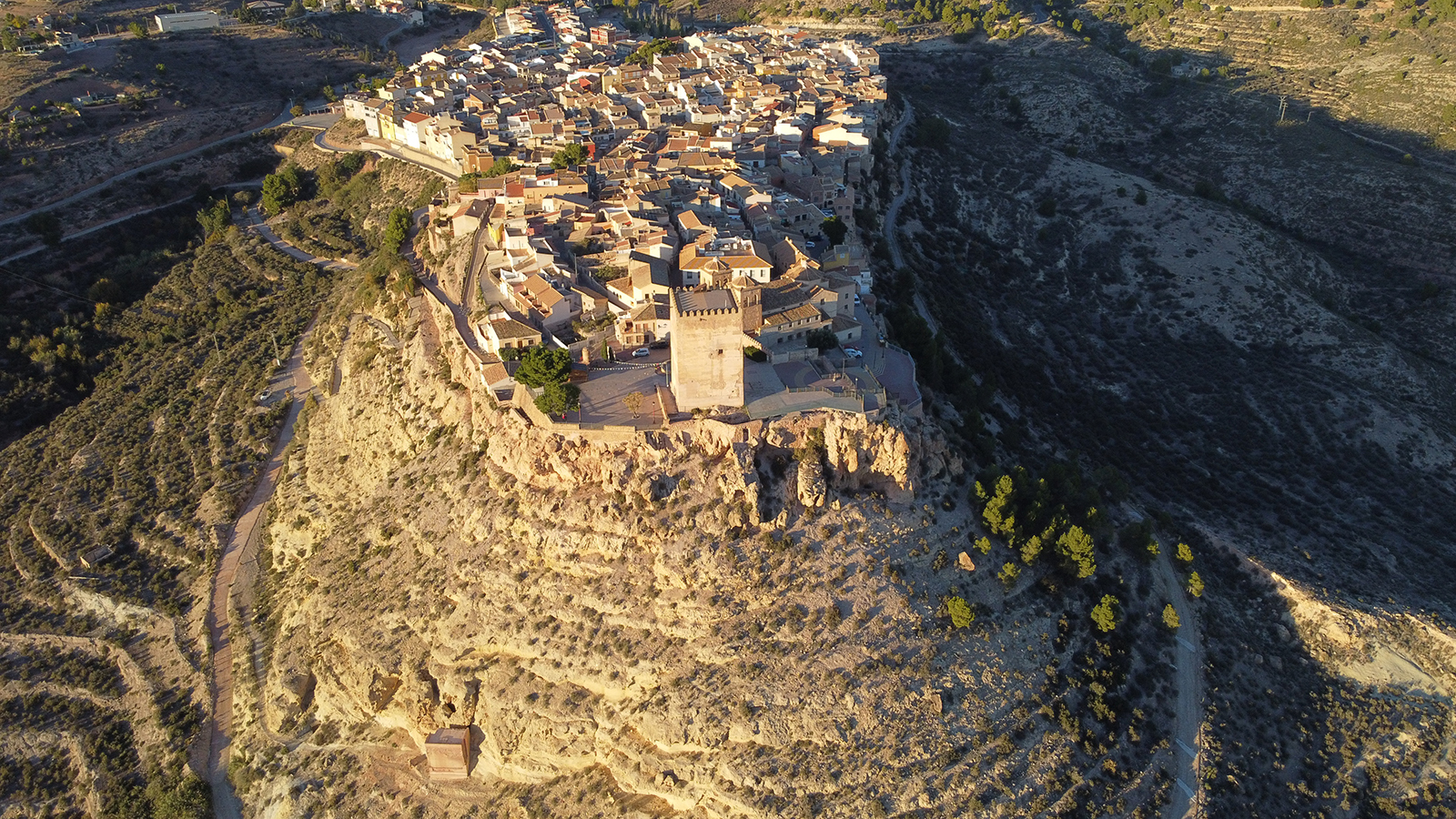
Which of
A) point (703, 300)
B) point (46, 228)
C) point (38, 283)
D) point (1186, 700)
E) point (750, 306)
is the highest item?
point (703, 300)

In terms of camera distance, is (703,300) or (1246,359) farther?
(1246,359)

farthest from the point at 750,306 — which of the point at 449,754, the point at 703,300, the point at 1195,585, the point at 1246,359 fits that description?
the point at 1246,359

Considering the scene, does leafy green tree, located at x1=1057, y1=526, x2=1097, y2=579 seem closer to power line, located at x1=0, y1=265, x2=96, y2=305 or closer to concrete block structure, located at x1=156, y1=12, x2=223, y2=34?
power line, located at x1=0, y1=265, x2=96, y2=305

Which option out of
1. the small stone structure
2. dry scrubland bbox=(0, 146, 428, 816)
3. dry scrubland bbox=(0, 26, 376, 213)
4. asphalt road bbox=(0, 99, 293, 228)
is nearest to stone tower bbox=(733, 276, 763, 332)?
the small stone structure

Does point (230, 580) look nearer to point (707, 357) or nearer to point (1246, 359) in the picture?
point (707, 357)

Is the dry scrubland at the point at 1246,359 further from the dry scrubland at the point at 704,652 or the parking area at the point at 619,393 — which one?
the parking area at the point at 619,393

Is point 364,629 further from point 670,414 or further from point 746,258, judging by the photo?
point 746,258
